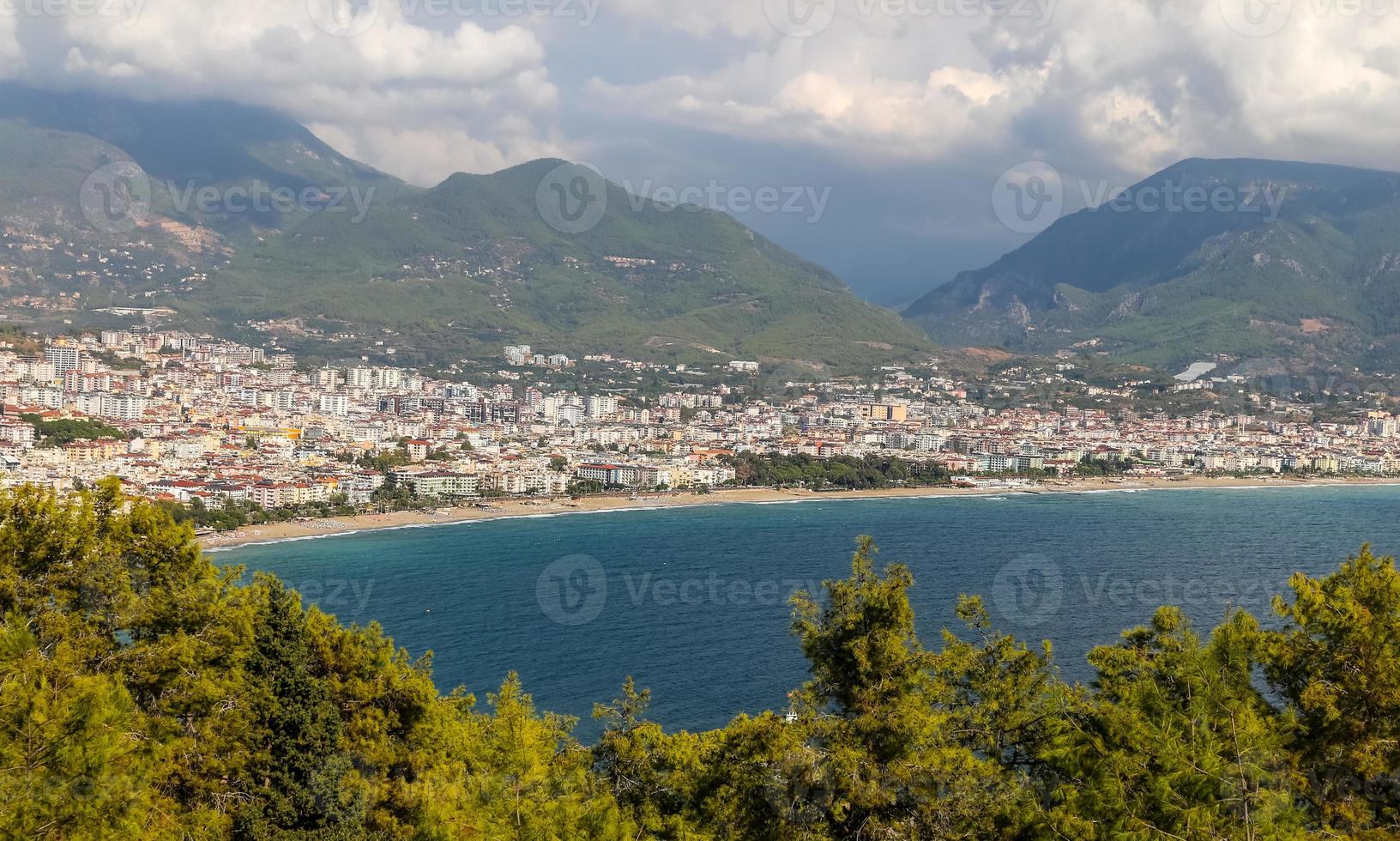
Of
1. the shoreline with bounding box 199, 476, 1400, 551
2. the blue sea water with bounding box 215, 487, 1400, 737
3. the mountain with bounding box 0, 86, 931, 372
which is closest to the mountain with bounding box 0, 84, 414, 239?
the mountain with bounding box 0, 86, 931, 372

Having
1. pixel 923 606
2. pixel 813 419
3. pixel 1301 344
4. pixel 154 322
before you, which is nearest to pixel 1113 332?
pixel 1301 344

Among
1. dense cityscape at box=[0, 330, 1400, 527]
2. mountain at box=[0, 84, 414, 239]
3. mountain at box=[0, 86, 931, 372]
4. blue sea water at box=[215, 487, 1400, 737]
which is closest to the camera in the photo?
blue sea water at box=[215, 487, 1400, 737]

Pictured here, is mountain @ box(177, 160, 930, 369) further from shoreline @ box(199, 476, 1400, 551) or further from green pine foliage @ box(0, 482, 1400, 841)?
green pine foliage @ box(0, 482, 1400, 841)

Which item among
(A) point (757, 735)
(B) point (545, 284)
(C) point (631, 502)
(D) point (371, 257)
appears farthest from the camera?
(B) point (545, 284)

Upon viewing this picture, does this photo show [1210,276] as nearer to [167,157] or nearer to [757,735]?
[167,157]

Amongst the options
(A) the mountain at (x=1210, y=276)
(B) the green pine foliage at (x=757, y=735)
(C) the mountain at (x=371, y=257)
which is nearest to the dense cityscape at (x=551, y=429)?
(C) the mountain at (x=371, y=257)

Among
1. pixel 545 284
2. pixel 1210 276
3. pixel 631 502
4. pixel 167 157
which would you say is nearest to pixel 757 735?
pixel 631 502

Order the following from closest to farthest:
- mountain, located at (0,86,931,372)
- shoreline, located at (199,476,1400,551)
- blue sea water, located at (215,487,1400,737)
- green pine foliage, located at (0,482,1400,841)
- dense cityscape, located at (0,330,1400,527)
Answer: green pine foliage, located at (0,482,1400,841)
blue sea water, located at (215,487,1400,737)
shoreline, located at (199,476,1400,551)
dense cityscape, located at (0,330,1400,527)
mountain, located at (0,86,931,372)

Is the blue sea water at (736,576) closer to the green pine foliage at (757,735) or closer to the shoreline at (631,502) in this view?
the shoreline at (631,502)
